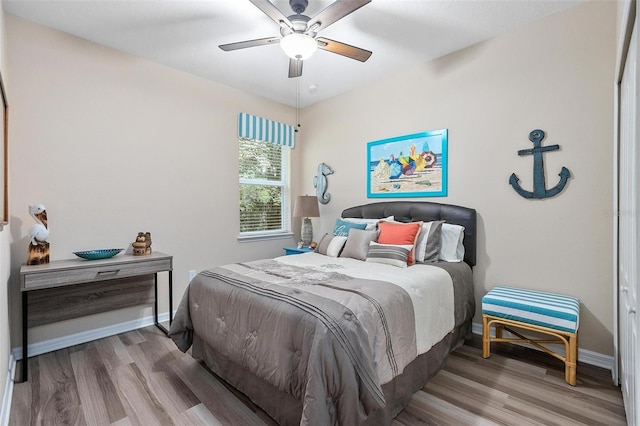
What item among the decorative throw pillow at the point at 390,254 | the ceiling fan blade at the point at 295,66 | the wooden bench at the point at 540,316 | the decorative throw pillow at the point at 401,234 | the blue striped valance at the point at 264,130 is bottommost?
the wooden bench at the point at 540,316

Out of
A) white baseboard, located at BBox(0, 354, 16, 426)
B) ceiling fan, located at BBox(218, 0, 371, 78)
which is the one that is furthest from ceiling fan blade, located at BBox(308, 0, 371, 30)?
white baseboard, located at BBox(0, 354, 16, 426)

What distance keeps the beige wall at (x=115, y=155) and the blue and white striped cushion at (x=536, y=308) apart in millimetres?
2847

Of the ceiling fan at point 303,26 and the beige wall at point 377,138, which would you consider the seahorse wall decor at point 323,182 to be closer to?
the beige wall at point 377,138

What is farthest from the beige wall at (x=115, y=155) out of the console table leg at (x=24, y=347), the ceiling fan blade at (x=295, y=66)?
the ceiling fan blade at (x=295, y=66)

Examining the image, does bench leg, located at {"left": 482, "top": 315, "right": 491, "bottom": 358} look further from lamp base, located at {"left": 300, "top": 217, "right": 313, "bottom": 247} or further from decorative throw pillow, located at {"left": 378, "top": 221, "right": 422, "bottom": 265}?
lamp base, located at {"left": 300, "top": 217, "right": 313, "bottom": 247}

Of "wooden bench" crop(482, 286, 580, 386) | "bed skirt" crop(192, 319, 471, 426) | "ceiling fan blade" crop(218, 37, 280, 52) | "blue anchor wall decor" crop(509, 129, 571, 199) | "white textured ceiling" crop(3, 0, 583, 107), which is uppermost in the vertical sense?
"white textured ceiling" crop(3, 0, 583, 107)

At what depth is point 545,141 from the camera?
8.09ft

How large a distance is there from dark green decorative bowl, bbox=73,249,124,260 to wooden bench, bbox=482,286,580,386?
10.2 ft

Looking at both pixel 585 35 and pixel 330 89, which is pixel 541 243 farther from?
pixel 330 89

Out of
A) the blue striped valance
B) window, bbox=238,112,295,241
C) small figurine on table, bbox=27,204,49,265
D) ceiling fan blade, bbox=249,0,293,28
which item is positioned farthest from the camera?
window, bbox=238,112,295,241

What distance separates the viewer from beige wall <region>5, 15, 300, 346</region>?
8.07 ft

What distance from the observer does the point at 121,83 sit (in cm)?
292

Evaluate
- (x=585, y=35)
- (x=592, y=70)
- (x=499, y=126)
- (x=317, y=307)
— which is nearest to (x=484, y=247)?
(x=499, y=126)

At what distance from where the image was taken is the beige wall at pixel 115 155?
246 cm
